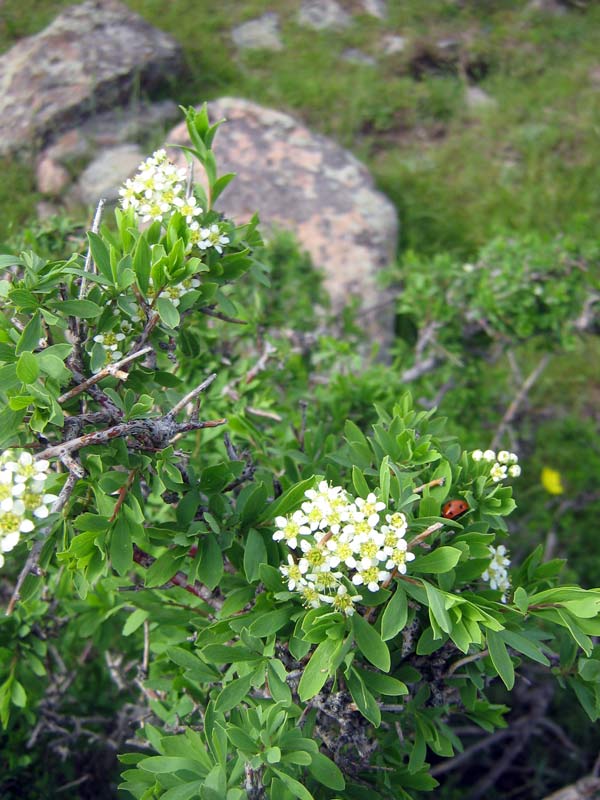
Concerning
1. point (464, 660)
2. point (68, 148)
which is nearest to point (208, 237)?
point (464, 660)

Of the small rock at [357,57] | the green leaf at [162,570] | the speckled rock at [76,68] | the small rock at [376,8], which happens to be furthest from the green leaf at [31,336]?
the small rock at [376,8]

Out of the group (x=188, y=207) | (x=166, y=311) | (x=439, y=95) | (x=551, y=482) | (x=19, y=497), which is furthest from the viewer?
(x=439, y=95)

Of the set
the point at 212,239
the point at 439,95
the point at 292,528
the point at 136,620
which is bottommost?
the point at 439,95

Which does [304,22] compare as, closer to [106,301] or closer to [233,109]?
[233,109]

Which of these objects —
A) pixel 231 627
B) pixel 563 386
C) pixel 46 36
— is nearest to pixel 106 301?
pixel 231 627

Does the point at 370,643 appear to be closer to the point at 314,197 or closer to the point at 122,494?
the point at 122,494

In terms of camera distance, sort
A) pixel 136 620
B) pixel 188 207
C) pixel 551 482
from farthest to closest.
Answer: pixel 551 482, pixel 136 620, pixel 188 207

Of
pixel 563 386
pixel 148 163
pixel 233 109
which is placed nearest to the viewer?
pixel 148 163
